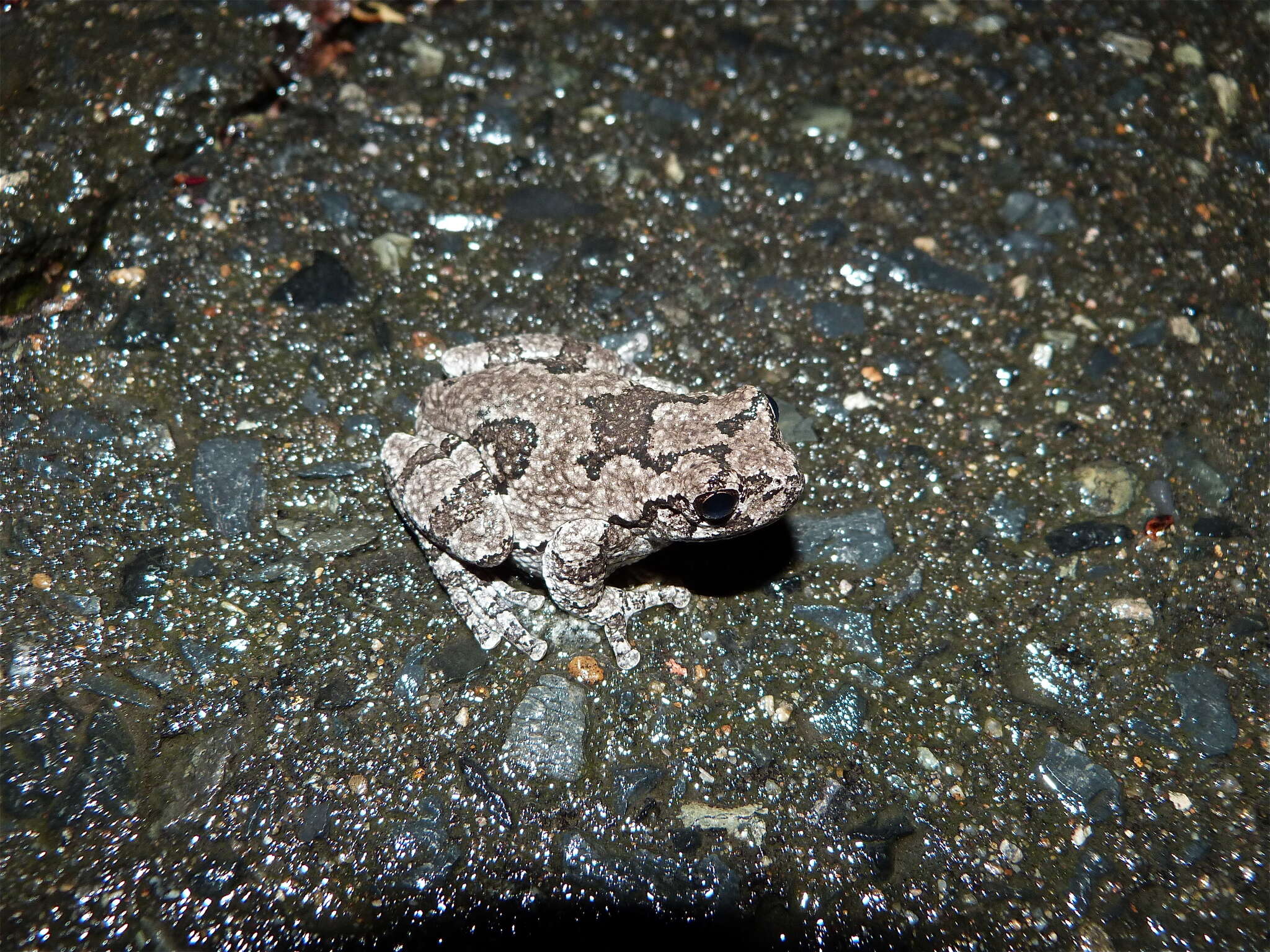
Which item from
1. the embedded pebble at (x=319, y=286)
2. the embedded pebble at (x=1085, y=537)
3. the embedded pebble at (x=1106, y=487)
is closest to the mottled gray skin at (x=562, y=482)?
the embedded pebble at (x=319, y=286)

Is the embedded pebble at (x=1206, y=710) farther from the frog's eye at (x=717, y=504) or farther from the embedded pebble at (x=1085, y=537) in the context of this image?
the frog's eye at (x=717, y=504)

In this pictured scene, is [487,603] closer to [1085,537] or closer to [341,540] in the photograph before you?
[341,540]

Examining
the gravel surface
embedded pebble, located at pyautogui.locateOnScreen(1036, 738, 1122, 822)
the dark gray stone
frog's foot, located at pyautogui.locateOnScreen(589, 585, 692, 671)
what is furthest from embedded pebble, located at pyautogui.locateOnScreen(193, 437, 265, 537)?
embedded pebble, located at pyautogui.locateOnScreen(1036, 738, 1122, 822)

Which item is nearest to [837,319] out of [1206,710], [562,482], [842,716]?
[562,482]

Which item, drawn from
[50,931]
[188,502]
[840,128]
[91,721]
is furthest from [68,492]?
[840,128]

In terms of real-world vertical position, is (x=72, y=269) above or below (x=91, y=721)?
above

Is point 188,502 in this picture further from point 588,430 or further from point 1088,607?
point 1088,607
